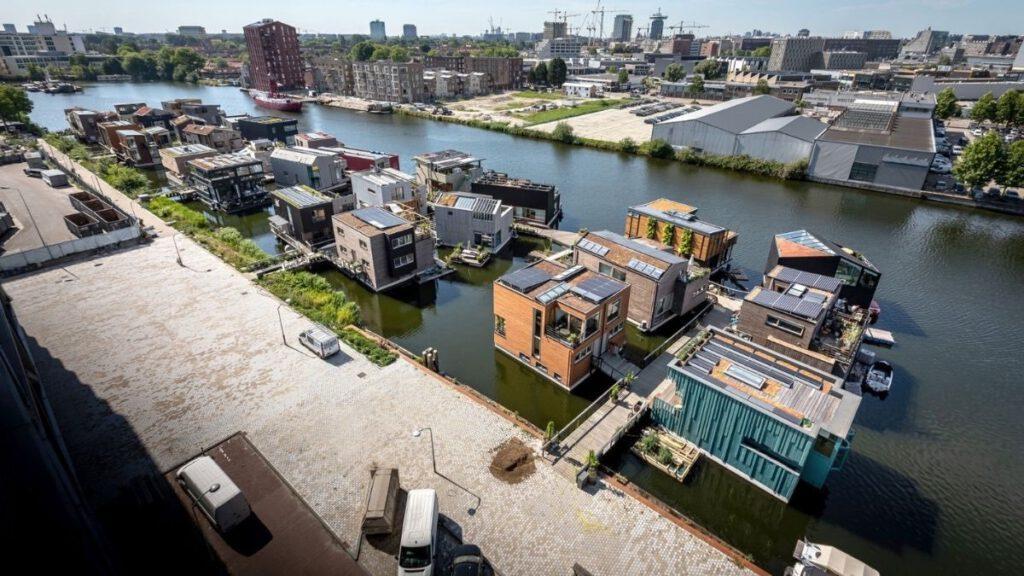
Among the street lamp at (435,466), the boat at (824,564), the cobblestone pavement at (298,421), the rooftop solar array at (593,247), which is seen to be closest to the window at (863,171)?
the rooftop solar array at (593,247)

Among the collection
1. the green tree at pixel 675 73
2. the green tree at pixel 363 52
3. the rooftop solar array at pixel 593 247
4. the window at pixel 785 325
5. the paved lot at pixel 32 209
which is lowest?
the paved lot at pixel 32 209

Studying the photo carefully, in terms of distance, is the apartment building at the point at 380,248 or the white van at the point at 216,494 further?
the apartment building at the point at 380,248

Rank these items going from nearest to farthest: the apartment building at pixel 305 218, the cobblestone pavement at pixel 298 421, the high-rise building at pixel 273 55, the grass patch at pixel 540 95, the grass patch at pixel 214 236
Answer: the cobblestone pavement at pixel 298 421
the grass patch at pixel 214 236
the apartment building at pixel 305 218
the grass patch at pixel 540 95
the high-rise building at pixel 273 55

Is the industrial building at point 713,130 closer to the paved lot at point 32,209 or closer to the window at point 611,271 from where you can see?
the window at point 611,271

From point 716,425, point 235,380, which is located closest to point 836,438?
point 716,425

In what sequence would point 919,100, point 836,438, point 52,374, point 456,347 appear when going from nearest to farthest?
1. point 836,438
2. point 52,374
3. point 456,347
4. point 919,100

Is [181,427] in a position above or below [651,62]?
below

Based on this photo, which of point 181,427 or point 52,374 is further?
point 52,374

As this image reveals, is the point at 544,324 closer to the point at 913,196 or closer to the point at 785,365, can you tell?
the point at 785,365
